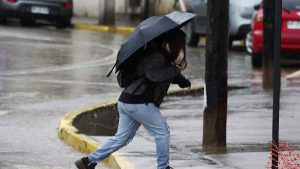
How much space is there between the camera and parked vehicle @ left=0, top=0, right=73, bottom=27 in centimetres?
3112

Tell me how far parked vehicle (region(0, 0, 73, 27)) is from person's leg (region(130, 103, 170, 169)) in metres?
23.2

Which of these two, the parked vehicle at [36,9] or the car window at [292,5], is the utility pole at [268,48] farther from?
the parked vehicle at [36,9]

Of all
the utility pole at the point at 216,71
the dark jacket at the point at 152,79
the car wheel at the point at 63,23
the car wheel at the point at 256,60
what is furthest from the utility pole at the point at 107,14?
the dark jacket at the point at 152,79

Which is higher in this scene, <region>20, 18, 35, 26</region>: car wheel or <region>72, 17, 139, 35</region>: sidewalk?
<region>20, 18, 35, 26</region>: car wheel

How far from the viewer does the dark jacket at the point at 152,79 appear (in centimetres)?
801

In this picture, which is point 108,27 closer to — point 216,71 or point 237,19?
point 237,19

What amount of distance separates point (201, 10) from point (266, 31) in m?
9.14

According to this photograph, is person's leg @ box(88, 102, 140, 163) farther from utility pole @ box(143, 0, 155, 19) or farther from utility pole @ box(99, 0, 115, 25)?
utility pole @ box(143, 0, 155, 19)

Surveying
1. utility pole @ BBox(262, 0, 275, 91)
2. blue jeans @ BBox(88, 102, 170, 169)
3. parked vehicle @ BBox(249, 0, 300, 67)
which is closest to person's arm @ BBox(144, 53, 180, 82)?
blue jeans @ BBox(88, 102, 170, 169)

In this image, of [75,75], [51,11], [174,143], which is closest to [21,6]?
[51,11]

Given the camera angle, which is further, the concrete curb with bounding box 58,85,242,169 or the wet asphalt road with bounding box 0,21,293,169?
the wet asphalt road with bounding box 0,21,293,169

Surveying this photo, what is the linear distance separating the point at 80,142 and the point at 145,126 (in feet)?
7.83

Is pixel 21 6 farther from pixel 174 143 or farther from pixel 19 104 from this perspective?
pixel 174 143

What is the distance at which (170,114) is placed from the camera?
43.1 feet
